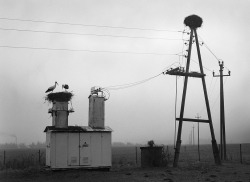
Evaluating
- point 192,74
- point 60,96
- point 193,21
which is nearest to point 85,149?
point 60,96

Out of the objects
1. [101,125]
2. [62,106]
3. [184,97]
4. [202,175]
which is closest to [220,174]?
[202,175]

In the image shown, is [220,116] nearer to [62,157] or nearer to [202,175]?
[202,175]

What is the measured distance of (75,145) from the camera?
2225cm

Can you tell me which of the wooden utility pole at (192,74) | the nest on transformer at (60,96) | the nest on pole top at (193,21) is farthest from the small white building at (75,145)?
the nest on pole top at (193,21)

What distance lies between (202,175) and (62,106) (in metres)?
10.6

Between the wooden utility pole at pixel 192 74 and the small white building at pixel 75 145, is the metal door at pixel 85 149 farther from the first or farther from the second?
the wooden utility pole at pixel 192 74

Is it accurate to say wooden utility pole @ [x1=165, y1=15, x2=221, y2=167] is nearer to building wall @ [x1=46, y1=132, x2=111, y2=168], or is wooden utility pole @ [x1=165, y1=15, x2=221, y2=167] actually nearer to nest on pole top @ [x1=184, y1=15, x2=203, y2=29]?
nest on pole top @ [x1=184, y1=15, x2=203, y2=29]

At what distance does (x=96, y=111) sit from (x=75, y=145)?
3.31m

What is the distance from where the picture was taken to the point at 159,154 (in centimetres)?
2402

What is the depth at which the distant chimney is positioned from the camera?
24.3 metres

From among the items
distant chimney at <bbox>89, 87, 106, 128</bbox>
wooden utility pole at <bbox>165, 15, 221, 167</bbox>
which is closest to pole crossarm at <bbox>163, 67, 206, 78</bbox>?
wooden utility pole at <bbox>165, 15, 221, 167</bbox>

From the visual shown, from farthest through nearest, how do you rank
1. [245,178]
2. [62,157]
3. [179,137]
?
[179,137] → [62,157] → [245,178]

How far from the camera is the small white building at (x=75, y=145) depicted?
2189cm

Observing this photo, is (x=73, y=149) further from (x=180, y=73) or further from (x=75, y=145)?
(x=180, y=73)
